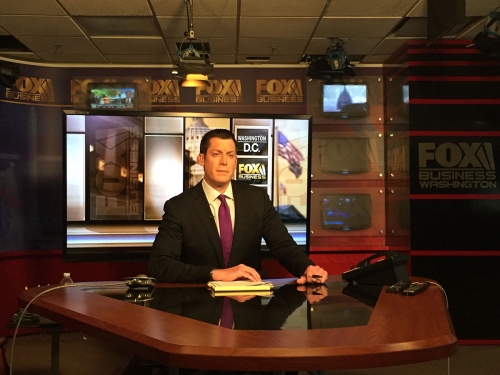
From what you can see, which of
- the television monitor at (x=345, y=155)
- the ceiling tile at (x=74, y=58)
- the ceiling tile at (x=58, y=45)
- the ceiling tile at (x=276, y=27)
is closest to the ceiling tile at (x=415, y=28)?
the ceiling tile at (x=276, y=27)

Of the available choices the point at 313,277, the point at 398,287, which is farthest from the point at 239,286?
the point at 398,287

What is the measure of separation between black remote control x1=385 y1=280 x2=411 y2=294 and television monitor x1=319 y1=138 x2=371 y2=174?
10.4 ft

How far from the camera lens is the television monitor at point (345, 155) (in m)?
5.40

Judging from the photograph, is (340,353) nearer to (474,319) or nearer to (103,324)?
(103,324)

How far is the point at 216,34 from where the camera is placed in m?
4.47

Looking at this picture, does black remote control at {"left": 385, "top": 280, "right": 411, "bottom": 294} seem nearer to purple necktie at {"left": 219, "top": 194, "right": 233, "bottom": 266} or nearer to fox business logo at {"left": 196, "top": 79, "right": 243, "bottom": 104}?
purple necktie at {"left": 219, "top": 194, "right": 233, "bottom": 266}

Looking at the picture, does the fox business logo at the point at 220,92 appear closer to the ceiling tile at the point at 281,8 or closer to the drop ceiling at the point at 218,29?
the drop ceiling at the point at 218,29

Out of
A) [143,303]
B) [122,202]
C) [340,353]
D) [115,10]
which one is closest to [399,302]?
[340,353]

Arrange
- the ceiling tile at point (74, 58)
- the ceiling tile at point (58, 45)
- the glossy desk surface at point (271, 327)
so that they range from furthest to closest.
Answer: the ceiling tile at point (74, 58) < the ceiling tile at point (58, 45) < the glossy desk surface at point (271, 327)

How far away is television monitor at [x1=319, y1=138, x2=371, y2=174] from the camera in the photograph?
213 inches

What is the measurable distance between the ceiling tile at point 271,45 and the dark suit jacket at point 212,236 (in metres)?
1.97

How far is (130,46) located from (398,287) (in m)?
3.40

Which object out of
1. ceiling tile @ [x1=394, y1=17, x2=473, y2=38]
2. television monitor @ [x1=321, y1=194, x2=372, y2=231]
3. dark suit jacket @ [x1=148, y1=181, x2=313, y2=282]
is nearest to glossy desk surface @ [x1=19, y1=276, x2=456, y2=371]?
dark suit jacket @ [x1=148, y1=181, x2=313, y2=282]

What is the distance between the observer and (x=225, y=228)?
9.71 feet
